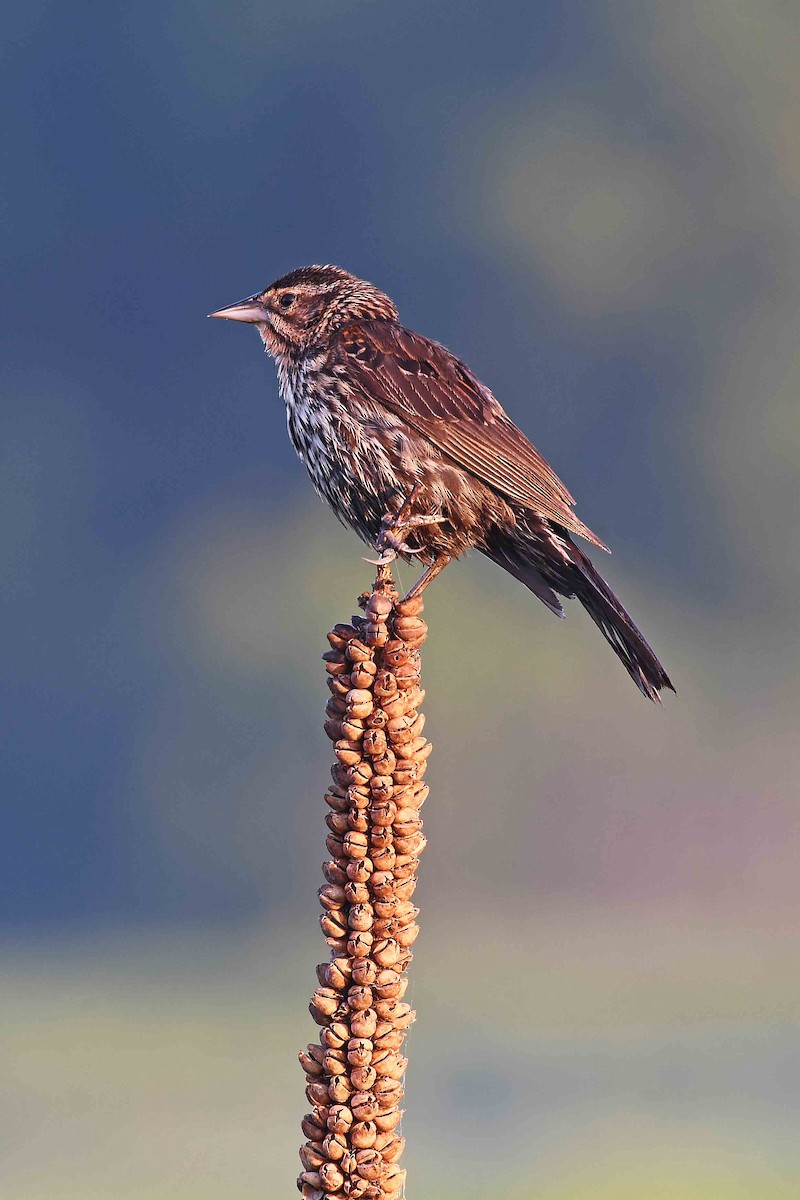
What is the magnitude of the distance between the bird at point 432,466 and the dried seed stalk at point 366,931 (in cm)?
107

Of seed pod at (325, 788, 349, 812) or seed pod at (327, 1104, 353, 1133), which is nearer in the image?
seed pod at (327, 1104, 353, 1133)

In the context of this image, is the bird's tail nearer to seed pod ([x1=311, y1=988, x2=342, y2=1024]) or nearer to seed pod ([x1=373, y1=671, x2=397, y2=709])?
seed pod ([x1=373, y1=671, x2=397, y2=709])

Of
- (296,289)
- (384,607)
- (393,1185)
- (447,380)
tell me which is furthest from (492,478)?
(393,1185)

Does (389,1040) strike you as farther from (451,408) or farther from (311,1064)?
(451,408)

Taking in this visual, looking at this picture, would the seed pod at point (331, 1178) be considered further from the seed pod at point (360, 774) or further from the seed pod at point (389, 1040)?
the seed pod at point (360, 774)

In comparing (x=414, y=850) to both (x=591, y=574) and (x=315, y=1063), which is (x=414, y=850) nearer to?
(x=315, y=1063)

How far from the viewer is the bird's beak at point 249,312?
3.75m

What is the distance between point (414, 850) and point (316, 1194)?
554 millimetres

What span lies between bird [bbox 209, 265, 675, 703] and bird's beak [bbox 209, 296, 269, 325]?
163mm

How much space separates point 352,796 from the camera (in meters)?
2.07

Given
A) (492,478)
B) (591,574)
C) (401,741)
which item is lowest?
(401,741)

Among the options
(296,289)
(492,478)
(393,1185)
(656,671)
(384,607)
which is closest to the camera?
(393,1185)

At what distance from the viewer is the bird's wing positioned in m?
3.37

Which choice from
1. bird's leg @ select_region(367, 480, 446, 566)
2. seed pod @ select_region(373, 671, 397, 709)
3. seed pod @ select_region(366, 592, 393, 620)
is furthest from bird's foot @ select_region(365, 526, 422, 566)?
seed pod @ select_region(373, 671, 397, 709)
